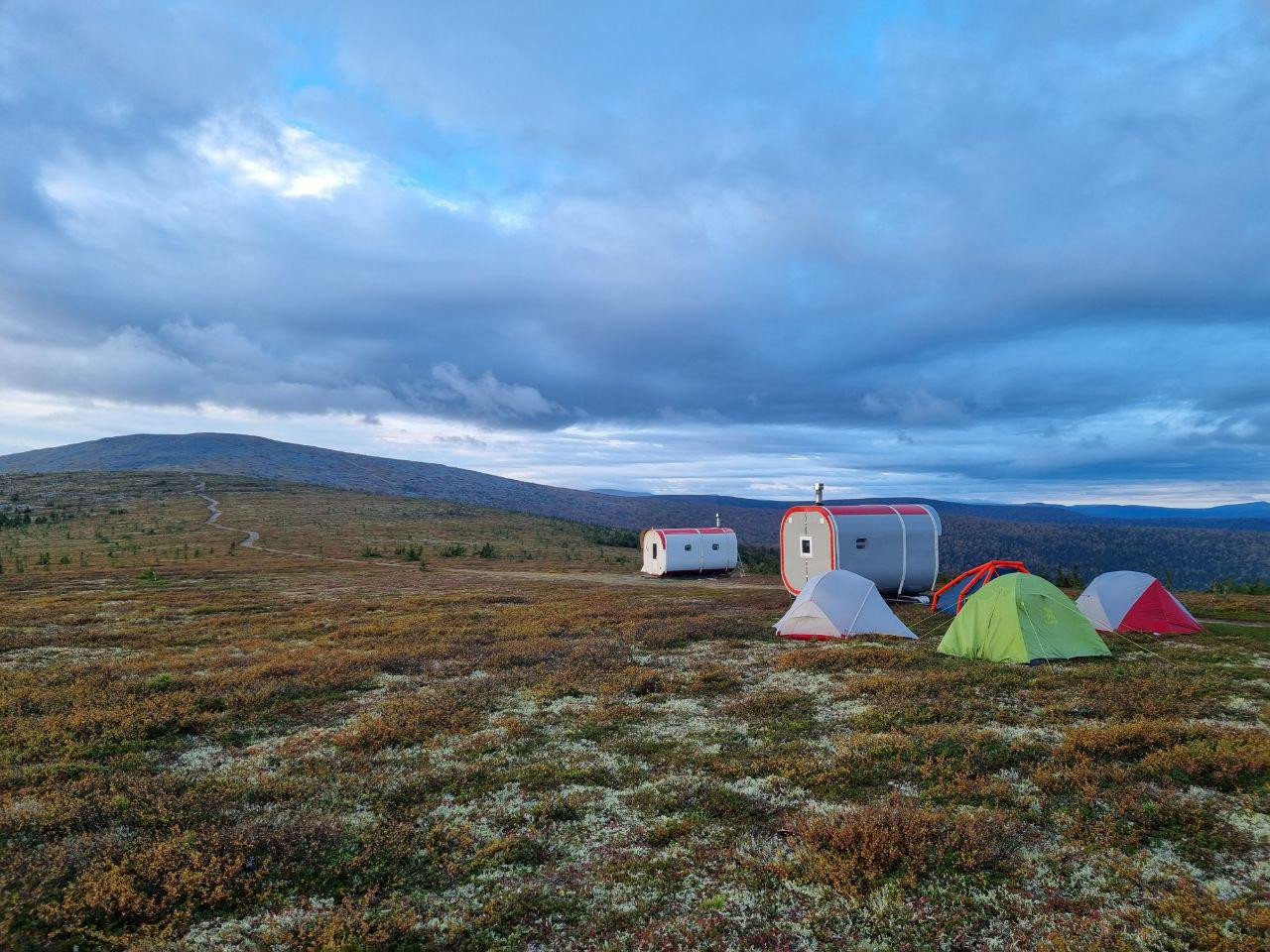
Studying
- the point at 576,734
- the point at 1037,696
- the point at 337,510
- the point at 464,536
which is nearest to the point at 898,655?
the point at 1037,696

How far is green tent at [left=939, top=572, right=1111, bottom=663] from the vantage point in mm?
17359

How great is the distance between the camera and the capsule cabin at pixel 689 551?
45906 mm

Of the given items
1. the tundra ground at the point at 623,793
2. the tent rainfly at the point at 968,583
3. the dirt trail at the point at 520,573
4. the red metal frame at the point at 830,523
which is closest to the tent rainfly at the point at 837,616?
the tundra ground at the point at 623,793

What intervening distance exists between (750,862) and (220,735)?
389 inches

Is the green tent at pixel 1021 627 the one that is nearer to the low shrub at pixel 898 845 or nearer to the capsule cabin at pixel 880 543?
the low shrub at pixel 898 845

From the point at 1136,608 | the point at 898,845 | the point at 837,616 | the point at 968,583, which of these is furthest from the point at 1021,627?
the point at 898,845

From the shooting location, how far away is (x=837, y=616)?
21125 millimetres

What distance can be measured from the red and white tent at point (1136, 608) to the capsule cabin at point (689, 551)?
87.4 ft

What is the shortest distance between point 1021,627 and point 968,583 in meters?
6.44

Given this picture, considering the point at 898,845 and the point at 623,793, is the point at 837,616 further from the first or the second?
the point at 898,845

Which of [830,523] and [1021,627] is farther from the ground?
[830,523]

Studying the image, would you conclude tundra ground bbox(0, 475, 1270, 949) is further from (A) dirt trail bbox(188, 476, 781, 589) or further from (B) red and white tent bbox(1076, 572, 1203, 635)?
(A) dirt trail bbox(188, 476, 781, 589)

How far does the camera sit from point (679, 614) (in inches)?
1019

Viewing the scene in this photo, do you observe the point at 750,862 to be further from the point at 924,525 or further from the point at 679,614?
the point at 924,525
